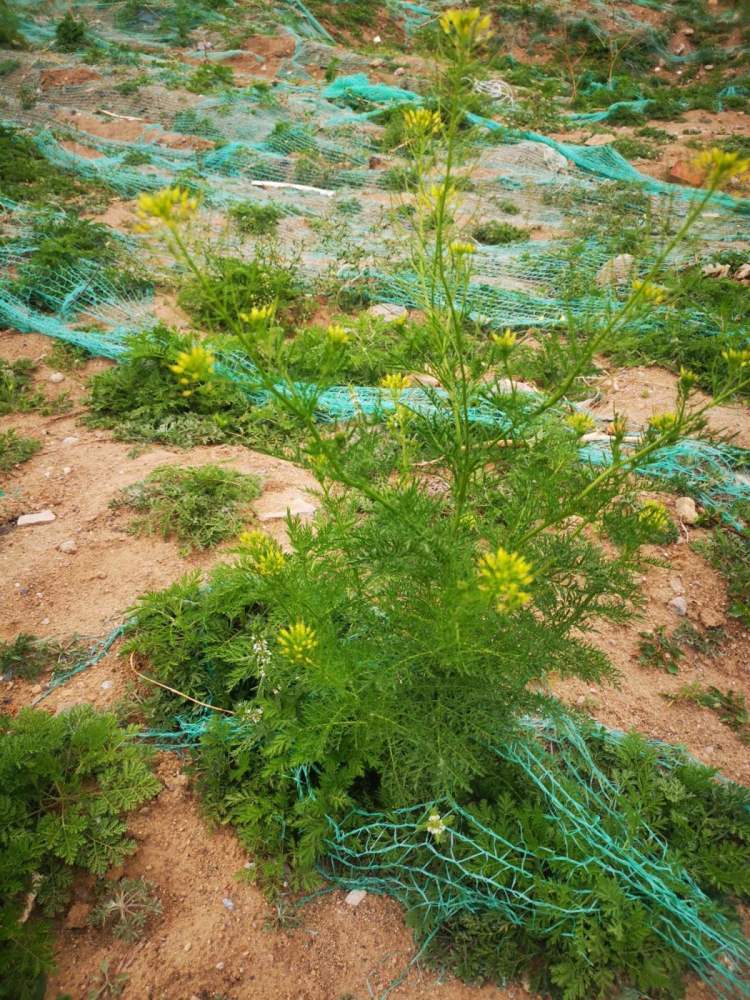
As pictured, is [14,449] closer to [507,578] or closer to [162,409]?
[162,409]

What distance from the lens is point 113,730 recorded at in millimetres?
2254

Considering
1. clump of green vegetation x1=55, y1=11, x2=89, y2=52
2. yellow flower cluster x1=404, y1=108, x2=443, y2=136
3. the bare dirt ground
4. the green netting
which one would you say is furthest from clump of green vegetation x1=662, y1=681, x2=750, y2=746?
clump of green vegetation x1=55, y1=11, x2=89, y2=52

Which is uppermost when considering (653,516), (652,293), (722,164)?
(722,164)

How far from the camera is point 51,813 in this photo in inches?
79.4

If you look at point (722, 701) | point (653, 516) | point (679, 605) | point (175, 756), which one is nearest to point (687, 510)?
point (679, 605)

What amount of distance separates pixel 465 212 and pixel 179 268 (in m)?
3.83

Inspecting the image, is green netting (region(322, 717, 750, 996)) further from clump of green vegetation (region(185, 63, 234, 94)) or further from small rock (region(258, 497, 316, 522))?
clump of green vegetation (region(185, 63, 234, 94))

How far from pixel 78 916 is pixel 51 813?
0.34 m

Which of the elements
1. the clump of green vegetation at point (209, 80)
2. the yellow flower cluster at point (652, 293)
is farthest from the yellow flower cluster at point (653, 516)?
the clump of green vegetation at point (209, 80)

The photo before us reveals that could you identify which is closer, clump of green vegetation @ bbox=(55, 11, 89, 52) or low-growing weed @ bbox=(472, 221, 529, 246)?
low-growing weed @ bbox=(472, 221, 529, 246)

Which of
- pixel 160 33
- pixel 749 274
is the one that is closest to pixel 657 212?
pixel 749 274

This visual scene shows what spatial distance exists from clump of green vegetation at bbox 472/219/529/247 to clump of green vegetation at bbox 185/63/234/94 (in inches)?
271

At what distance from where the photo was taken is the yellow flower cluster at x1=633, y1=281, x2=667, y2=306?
1.29 metres

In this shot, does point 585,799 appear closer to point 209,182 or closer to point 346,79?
point 209,182
